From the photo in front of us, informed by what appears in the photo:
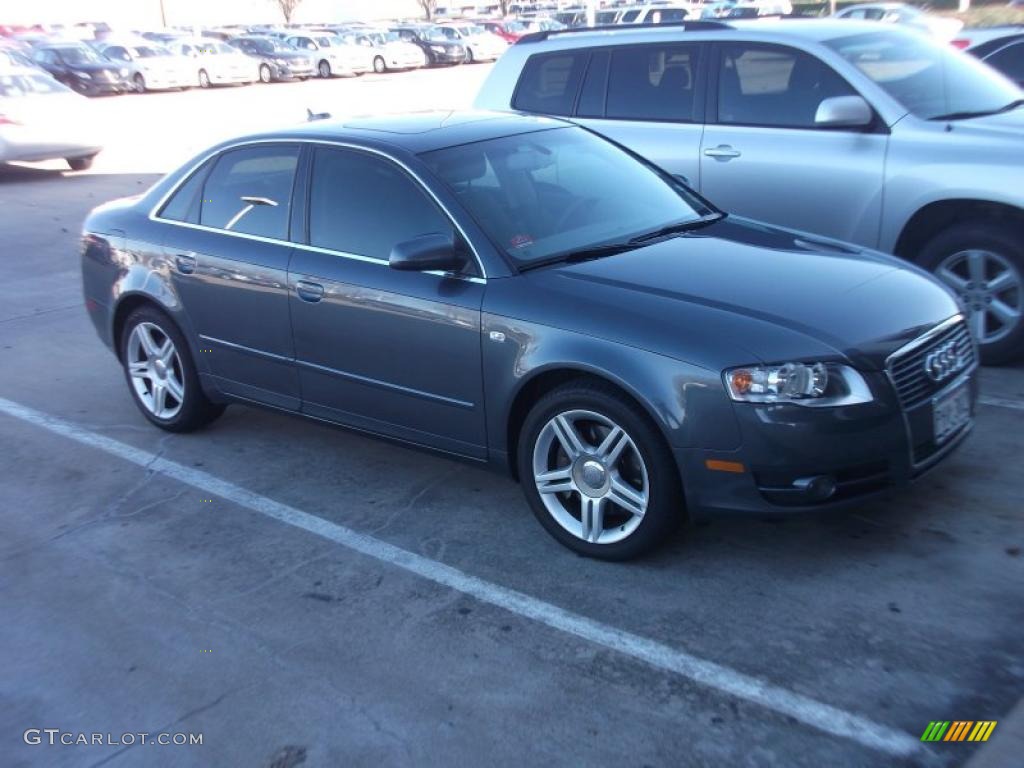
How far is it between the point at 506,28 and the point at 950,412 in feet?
144

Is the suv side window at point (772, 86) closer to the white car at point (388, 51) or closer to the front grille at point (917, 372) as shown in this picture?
the front grille at point (917, 372)

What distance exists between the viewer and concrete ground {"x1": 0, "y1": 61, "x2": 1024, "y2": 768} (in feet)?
11.4

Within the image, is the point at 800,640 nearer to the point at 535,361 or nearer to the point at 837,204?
the point at 535,361

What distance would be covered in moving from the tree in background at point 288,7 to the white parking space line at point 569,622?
230ft

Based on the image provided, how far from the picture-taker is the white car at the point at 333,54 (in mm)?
40125

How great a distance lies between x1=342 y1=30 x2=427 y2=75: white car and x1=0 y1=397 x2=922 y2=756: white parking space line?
124 ft

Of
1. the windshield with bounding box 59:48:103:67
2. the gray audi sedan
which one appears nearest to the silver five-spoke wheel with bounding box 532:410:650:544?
the gray audi sedan

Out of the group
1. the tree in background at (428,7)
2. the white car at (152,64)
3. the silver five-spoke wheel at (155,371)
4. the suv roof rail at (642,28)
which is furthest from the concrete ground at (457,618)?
the tree in background at (428,7)

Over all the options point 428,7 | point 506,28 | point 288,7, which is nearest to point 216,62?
point 506,28

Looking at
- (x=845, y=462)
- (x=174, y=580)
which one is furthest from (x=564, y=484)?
(x=174, y=580)

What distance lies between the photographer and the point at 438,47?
4297 centimetres

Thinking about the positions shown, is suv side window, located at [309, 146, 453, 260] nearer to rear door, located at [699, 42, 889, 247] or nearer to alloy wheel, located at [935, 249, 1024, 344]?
rear door, located at [699, 42, 889, 247]

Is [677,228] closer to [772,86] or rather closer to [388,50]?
[772,86]

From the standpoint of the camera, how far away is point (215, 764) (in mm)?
3441
